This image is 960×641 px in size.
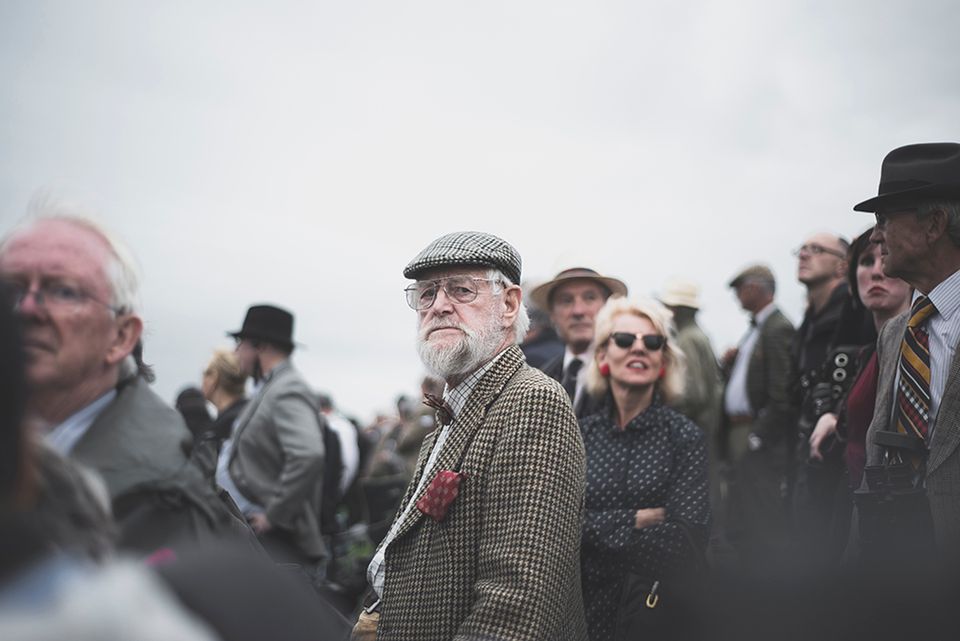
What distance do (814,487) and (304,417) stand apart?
3.23m

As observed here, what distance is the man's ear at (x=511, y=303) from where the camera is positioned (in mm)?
3059

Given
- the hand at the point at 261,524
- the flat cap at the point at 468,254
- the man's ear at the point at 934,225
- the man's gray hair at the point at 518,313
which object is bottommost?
the hand at the point at 261,524

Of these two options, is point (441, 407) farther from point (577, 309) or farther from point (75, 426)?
point (577, 309)

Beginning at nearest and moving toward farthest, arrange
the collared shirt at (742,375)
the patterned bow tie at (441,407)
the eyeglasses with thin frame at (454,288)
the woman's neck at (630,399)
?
1. the patterned bow tie at (441,407)
2. the eyeglasses with thin frame at (454,288)
3. the woman's neck at (630,399)
4. the collared shirt at (742,375)

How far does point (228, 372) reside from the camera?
22.5 feet

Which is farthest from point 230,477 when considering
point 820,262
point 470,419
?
point 820,262

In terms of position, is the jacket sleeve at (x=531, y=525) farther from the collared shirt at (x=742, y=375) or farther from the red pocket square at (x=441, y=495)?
the collared shirt at (x=742, y=375)

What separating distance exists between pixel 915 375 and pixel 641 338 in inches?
54.9

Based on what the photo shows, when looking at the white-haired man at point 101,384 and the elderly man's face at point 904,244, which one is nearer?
the white-haired man at point 101,384

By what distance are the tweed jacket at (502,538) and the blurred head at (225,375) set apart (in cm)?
444

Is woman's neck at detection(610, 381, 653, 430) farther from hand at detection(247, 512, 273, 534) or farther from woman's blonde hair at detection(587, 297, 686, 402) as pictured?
hand at detection(247, 512, 273, 534)

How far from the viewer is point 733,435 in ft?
23.0

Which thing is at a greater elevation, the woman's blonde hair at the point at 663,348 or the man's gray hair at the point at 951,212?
the man's gray hair at the point at 951,212

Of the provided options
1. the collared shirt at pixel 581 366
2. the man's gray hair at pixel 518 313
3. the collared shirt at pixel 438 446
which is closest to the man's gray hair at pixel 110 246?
the collared shirt at pixel 438 446
